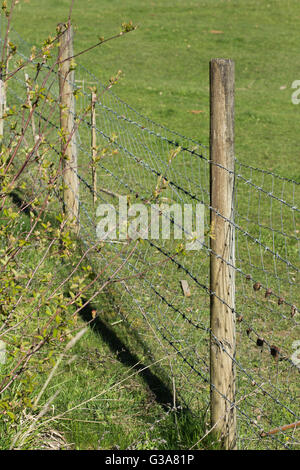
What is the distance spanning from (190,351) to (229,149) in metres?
2.11

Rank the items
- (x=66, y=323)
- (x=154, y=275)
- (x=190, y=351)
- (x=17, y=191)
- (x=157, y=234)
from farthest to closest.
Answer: (x=17, y=191), (x=157, y=234), (x=154, y=275), (x=190, y=351), (x=66, y=323)

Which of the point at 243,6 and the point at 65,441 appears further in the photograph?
the point at 243,6

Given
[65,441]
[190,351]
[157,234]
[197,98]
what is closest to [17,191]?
[157,234]

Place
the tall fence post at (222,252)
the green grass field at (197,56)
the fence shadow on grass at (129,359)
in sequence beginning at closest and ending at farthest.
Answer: the tall fence post at (222,252) < the fence shadow on grass at (129,359) < the green grass field at (197,56)

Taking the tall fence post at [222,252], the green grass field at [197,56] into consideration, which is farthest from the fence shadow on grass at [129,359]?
the green grass field at [197,56]

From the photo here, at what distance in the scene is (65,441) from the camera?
369cm

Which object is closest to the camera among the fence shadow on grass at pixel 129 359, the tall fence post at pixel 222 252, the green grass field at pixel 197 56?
the tall fence post at pixel 222 252

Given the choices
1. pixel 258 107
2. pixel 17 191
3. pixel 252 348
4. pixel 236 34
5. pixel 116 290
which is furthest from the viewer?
pixel 236 34

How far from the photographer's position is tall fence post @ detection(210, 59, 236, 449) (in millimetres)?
3455

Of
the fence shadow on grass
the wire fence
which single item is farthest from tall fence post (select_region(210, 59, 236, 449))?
the fence shadow on grass

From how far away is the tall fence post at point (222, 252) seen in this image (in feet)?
11.3

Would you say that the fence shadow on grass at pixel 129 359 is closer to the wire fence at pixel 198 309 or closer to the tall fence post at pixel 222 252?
the wire fence at pixel 198 309

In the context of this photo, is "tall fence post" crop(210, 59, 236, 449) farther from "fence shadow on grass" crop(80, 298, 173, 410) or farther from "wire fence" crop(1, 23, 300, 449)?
"fence shadow on grass" crop(80, 298, 173, 410)

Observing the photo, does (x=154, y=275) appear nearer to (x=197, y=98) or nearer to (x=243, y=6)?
(x=197, y=98)
